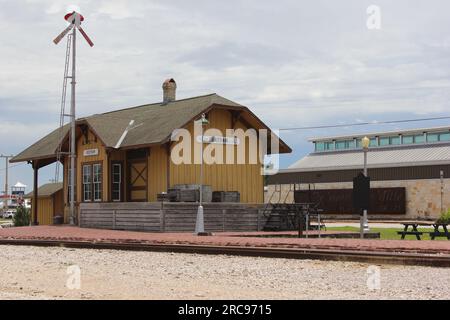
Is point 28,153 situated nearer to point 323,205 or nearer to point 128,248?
point 128,248

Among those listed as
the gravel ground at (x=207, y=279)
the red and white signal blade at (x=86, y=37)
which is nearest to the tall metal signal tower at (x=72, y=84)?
the red and white signal blade at (x=86, y=37)

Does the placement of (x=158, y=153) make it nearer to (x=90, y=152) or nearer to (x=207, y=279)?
(x=90, y=152)

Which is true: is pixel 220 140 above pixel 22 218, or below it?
above

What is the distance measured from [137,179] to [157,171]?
1.73 m

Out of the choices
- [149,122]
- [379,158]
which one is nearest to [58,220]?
[149,122]

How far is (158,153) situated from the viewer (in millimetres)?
27531

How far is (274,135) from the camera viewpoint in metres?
29.9

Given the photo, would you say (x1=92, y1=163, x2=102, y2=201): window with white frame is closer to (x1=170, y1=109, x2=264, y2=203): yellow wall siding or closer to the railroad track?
(x1=170, y1=109, x2=264, y2=203): yellow wall siding

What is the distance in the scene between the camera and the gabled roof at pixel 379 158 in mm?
45128
